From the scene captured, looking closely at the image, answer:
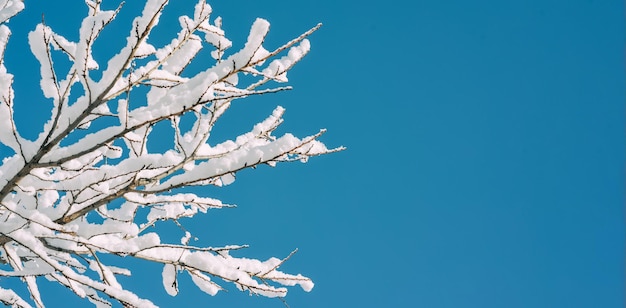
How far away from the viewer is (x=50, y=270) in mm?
2311

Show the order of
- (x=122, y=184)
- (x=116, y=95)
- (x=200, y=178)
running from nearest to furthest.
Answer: (x=116, y=95)
(x=200, y=178)
(x=122, y=184)

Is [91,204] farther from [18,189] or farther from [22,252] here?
[22,252]

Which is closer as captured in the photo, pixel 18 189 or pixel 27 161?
pixel 27 161

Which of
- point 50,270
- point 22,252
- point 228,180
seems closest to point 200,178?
point 228,180

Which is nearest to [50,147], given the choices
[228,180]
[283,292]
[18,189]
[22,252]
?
[18,189]

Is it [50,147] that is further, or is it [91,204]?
[91,204]

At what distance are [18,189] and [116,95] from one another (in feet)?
2.20

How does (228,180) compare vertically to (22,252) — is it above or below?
above

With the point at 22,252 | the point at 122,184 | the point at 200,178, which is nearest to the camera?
the point at 200,178

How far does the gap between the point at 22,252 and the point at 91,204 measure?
1.97 ft

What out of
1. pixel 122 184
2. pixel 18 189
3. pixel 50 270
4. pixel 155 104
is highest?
pixel 155 104

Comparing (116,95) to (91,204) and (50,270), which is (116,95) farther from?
(50,270)

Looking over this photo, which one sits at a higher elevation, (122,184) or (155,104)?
(155,104)

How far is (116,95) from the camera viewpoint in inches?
82.7
